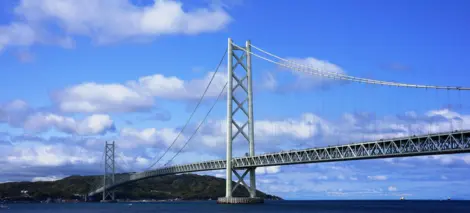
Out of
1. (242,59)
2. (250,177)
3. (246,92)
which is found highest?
(242,59)

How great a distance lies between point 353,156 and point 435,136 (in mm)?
12351

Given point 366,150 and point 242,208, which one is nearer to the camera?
point 366,150

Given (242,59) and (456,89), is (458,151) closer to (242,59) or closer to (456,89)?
(456,89)

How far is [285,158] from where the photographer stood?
7875 cm

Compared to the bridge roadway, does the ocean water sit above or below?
below

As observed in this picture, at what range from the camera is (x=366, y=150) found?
63.1m

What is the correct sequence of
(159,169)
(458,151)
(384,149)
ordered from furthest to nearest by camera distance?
(159,169) < (384,149) < (458,151)

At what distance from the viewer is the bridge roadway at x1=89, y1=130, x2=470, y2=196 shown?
173 feet

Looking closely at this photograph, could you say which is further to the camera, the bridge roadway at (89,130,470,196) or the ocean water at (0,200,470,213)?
the ocean water at (0,200,470,213)

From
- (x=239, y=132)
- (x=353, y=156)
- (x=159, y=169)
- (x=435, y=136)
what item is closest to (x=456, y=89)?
(x=435, y=136)

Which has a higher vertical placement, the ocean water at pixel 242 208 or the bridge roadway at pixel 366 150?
the bridge roadway at pixel 366 150

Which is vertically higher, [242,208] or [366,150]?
[366,150]

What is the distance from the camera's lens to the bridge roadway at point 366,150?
5278 centimetres

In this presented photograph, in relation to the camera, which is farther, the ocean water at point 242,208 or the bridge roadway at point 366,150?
the ocean water at point 242,208
